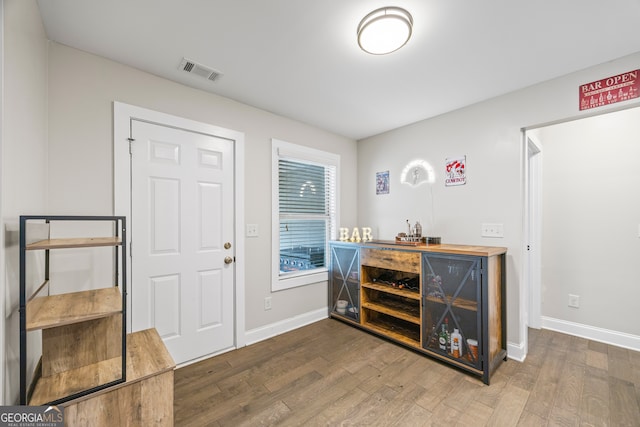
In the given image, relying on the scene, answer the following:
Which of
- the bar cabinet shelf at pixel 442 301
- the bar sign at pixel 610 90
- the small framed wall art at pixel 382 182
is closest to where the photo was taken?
the bar sign at pixel 610 90

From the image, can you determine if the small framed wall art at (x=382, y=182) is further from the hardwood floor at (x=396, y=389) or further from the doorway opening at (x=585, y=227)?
the hardwood floor at (x=396, y=389)

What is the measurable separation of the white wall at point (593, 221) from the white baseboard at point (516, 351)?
1.04 metres

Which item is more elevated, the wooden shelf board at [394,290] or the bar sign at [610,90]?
the bar sign at [610,90]

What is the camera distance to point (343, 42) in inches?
68.6

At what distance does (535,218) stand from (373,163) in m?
1.98

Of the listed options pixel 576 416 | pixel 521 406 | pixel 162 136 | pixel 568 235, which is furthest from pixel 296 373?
pixel 568 235

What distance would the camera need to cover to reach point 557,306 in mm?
2957

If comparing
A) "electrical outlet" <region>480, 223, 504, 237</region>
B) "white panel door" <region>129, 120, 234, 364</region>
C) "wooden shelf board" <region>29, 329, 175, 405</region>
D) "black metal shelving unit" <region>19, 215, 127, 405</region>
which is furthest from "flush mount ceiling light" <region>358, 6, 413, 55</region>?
"wooden shelf board" <region>29, 329, 175, 405</region>

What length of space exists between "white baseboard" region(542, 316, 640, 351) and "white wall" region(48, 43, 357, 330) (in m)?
2.84

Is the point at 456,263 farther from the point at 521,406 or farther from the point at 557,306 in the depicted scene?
the point at 557,306

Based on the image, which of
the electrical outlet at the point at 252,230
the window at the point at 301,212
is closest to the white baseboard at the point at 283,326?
the window at the point at 301,212

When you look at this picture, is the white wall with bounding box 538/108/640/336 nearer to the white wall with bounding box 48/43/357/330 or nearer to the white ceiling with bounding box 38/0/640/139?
Result: the white ceiling with bounding box 38/0/640/139

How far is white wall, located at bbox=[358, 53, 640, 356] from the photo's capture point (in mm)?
2184

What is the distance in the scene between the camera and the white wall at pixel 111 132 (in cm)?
177
